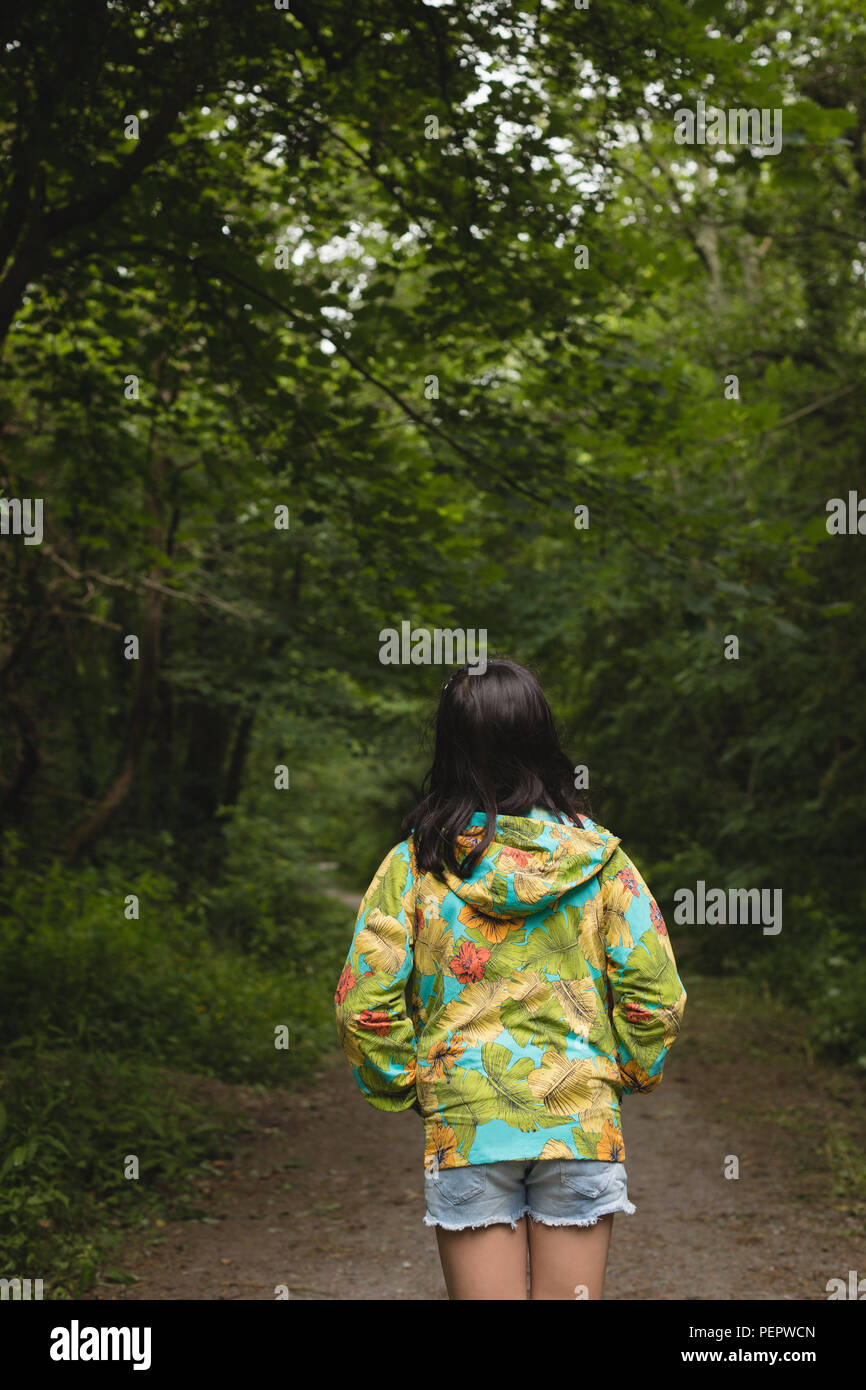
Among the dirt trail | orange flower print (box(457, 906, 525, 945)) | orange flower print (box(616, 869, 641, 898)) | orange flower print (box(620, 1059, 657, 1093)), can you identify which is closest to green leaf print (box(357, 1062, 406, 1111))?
orange flower print (box(457, 906, 525, 945))

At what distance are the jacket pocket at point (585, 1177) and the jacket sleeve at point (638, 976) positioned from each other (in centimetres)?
24


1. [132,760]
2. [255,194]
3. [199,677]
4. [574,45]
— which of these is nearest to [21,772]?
[132,760]

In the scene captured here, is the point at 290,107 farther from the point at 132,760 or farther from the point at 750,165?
the point at 132,760

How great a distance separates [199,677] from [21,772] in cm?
259

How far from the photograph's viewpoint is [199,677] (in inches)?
540

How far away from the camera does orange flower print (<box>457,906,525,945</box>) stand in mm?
2465

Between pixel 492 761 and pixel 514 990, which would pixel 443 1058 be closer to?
pixel 514 990

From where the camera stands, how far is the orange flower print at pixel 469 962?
2.45 metres

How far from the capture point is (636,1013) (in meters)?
2.47

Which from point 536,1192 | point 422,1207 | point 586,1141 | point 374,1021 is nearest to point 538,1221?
point 536,1192

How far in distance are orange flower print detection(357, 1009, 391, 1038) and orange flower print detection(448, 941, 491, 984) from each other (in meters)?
0.18

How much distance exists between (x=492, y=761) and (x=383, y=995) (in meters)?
0.55

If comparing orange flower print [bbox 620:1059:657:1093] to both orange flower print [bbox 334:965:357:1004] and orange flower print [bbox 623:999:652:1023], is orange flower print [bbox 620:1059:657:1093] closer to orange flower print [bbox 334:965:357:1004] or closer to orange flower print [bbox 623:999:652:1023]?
orange flower print [bbox 623:999:652:1023]
